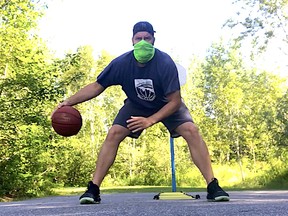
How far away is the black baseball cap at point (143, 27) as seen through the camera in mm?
3844

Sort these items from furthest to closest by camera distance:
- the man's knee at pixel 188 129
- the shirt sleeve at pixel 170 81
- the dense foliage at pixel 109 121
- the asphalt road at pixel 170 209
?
the dense foliage at pixel 109 121
the man's knee at pixel 188 129
the shirt sleeve at pixel 170 81
the asphalt road at pixel 170 209

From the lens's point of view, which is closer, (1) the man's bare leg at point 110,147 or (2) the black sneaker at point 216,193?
(2) the black sneaker at point 216,193

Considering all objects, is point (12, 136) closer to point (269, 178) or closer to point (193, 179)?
point (269, 178)

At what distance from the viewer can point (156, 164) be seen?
28234 mm

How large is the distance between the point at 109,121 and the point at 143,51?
3068cm

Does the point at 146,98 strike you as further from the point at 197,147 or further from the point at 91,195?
the point at 91,195

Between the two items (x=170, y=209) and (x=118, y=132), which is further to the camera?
Result: (x=118, y=132)

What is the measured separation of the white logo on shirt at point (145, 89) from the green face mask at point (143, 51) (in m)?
0.16

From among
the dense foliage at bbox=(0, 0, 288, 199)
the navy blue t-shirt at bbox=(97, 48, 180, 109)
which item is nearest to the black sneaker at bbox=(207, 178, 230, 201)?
the navy blue t-shirt at bbox=(97, 48, 180, 109)

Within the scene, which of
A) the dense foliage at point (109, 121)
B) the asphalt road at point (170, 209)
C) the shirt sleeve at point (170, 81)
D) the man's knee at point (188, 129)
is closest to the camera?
the asphalt road at point (170, 209)

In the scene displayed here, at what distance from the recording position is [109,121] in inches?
1348

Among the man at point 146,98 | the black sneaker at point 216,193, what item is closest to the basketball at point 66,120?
the man at point 146,98

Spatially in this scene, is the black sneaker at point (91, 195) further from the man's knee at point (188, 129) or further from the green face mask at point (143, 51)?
the green face mask at point (143, 51)

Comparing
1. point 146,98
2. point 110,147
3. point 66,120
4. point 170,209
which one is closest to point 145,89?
point 146,98
